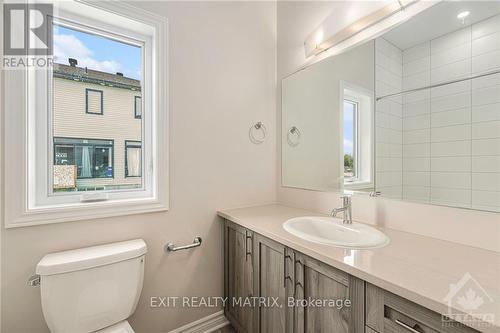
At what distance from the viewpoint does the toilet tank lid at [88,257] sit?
1.01 m

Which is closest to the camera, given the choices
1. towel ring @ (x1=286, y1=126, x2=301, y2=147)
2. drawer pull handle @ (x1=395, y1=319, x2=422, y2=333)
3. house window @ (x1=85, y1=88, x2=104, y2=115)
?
drawer pull handle @ (x1=395, y1=319, x2=422, y2=333)

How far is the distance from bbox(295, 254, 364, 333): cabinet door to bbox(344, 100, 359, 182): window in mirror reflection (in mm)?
708

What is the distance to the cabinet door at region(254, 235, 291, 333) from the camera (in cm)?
116

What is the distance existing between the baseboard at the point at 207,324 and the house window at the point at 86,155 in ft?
3.80

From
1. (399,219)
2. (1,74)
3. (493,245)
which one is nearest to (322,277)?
(399,219)

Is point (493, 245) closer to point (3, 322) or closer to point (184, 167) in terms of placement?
point (184, 167)

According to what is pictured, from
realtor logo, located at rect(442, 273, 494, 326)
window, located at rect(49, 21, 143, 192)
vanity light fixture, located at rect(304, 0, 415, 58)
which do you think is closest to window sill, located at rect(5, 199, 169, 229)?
Result: window, located at rect(49, 21, 143, 192)

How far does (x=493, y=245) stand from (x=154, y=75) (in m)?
1.92

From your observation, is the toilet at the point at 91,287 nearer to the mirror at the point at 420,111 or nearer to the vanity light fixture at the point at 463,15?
the mirror at the point at 420,111

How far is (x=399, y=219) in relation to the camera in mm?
1200

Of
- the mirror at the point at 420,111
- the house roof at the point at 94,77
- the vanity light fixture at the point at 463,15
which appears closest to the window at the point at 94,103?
the house roof at the point at 94,77

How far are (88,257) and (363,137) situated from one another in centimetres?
165

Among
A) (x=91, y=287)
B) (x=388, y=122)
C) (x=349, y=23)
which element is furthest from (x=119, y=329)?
(x=349, y=23)

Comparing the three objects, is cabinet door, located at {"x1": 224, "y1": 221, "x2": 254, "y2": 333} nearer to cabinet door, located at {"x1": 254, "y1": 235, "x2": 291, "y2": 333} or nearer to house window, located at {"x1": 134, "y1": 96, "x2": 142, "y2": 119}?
cabinet door, located at {"x1": 254, "y1": 235, "x2": 291, "y2": 333}
